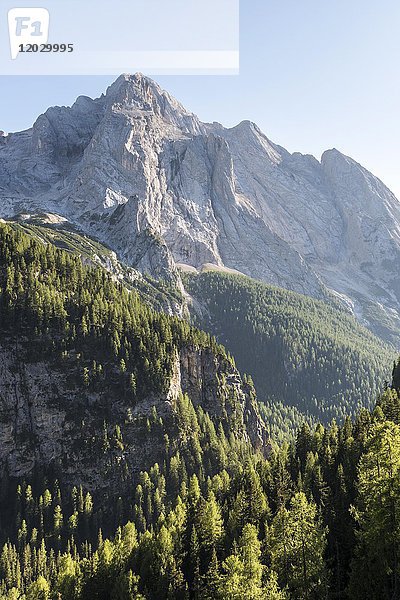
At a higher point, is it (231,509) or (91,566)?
(231,509)

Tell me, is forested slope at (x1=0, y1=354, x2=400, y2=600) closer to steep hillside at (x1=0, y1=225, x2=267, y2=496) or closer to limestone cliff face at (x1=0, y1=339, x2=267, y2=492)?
limestone cliff face at (x1=0, y1=339, x2=267, y2=492)

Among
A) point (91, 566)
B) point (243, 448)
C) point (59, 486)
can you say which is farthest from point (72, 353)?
point (91, 566)

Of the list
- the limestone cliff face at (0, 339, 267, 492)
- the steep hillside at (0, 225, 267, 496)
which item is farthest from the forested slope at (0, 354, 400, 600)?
the steep hillside at (0, 225, 267, 496)

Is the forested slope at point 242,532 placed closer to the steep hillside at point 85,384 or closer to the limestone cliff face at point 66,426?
the limestone cliff face at point 66,426

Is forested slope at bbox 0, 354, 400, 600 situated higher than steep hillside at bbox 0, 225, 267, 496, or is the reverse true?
steep hillside at bbox 0, 225, 267, 496

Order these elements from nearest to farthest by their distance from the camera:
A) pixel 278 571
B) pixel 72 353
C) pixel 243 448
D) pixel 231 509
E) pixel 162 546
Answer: pixel 278 571 < pixel 162 546 < pixel 231 509 < pixel 72 353 < pixel 243 448

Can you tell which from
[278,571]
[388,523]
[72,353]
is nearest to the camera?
[388,523]

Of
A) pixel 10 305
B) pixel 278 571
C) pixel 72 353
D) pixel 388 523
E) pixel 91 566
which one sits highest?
pixel 10 305

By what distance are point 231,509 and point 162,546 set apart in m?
12.3

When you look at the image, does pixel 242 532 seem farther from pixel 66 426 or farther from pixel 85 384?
pixel 85 384

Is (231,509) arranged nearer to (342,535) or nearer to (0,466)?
(342,535)

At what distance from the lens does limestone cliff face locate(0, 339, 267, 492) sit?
449ft

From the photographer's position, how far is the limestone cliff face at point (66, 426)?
137 meters

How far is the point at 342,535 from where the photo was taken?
190ft
